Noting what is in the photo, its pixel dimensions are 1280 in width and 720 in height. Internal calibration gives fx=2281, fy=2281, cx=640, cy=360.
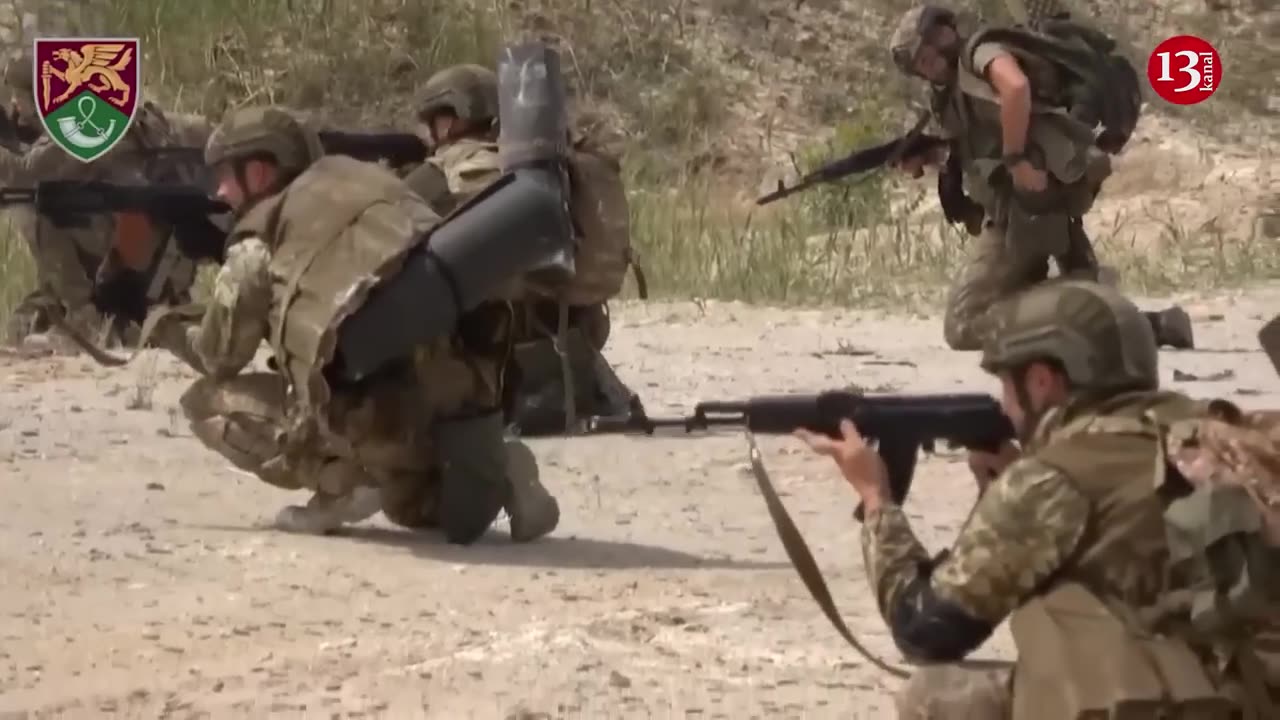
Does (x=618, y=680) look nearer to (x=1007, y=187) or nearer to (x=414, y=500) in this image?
(x=414, y=500)

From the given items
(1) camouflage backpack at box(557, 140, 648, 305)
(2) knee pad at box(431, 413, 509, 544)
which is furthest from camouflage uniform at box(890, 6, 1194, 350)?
(2) knee pad at box(431, 413, 509, 544)

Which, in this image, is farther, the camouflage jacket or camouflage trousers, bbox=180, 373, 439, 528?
camouflage trousers, bbox=180, 373, 439, 528

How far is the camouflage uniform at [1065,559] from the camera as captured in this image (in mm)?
3227

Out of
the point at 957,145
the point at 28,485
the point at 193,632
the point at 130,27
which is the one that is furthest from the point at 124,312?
the point at 130,27

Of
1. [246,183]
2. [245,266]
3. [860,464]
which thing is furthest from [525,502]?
[860,464]

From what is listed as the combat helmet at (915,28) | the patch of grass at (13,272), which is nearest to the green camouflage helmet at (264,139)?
the combat helmet at (915,28)

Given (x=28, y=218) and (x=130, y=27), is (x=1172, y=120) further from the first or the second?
(x=28, y=218)

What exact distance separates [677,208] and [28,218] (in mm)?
4628

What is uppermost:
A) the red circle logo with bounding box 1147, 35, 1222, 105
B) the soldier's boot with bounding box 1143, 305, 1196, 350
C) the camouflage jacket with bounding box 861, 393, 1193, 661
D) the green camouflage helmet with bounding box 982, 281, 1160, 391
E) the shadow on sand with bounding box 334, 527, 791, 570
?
the red circle logo with bounding box 1147, 35, 1222, 105

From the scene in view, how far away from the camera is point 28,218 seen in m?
10.7

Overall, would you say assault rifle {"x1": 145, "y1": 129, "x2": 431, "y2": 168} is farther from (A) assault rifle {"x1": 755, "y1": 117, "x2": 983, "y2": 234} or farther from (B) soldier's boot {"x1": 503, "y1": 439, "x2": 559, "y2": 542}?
(B) soldier's boot {"x1": 503, "y1": 439, "x2": 559, "y2": 542}

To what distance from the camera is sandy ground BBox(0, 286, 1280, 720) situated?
14.8ft

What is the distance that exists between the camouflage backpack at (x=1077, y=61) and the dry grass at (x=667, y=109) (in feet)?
14.7

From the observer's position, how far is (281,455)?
5.97 metres
